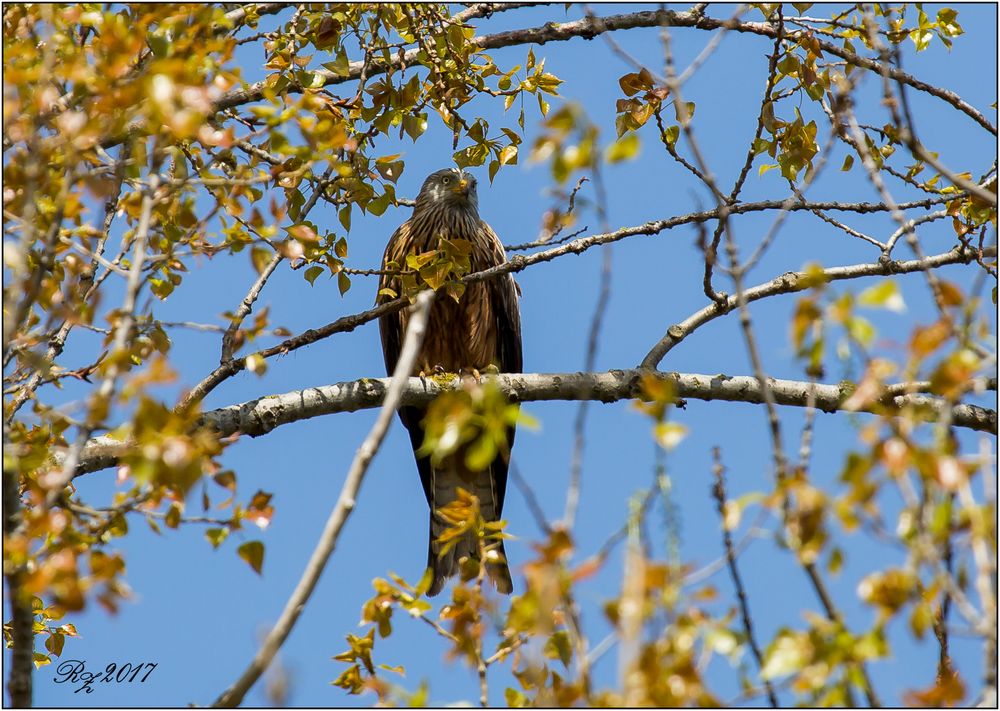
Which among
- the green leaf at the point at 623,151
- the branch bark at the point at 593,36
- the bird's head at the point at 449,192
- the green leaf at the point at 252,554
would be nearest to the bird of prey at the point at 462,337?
the bird's head at the point at 449,192

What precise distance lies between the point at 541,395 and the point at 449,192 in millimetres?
2965

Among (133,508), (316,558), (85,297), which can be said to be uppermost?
(85,297)

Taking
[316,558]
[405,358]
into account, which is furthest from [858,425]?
[316,558]

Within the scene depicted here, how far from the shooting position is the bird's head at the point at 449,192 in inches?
275

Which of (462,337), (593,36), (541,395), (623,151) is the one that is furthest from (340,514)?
(462,337)

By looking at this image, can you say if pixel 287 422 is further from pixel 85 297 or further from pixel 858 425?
pixel 858 425

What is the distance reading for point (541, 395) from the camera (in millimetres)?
4387

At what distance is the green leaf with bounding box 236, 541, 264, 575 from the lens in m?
2.48

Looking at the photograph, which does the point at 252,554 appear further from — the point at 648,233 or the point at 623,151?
the point at 648,233

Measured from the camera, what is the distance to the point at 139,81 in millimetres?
2281

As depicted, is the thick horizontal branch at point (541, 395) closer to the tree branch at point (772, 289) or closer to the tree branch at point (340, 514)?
the tree branch at point (772, 289)

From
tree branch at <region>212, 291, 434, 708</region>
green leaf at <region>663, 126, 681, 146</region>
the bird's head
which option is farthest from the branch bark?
tree branch at <region>212, 291, 434, 708</region>

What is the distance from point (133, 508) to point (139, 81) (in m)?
0.92

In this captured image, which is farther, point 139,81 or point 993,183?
point 993,183
